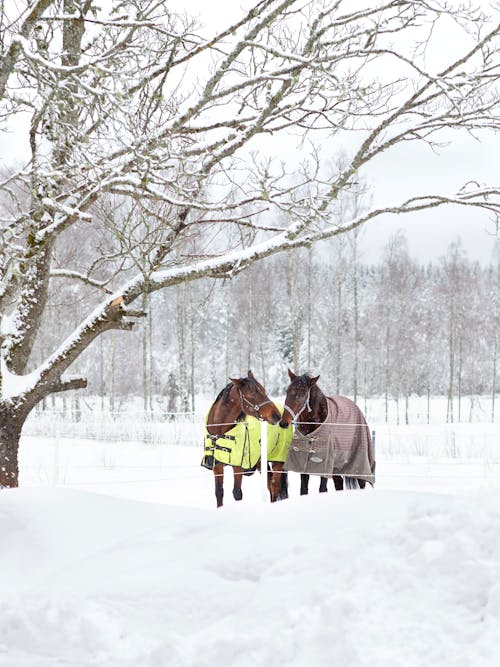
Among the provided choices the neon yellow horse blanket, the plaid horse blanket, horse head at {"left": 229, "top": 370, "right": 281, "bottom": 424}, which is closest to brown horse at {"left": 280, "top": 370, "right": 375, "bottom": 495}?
the plaid horse blanket

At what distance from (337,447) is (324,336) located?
25562mm

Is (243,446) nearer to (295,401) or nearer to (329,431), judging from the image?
(295,401)

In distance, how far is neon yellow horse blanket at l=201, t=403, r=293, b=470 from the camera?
22.6 ft

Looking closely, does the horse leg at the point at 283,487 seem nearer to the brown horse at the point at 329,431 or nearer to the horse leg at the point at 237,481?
the brown horse at the point at 329,431

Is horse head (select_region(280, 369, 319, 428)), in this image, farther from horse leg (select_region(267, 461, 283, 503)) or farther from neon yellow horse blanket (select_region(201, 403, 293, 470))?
horse leg (select_region(267, 461, 283, 503))

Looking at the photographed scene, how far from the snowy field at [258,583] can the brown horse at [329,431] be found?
7.82ft

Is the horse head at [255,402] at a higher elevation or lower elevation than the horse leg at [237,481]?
higher

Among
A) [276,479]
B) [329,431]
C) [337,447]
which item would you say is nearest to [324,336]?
[276,479]

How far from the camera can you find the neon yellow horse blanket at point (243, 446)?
22.6ft

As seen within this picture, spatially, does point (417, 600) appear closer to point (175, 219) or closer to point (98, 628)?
point (98, 628)

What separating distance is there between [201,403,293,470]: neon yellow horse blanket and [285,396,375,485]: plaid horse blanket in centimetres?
31

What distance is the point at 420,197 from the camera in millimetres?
7164

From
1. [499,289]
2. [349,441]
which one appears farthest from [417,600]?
[499,289]

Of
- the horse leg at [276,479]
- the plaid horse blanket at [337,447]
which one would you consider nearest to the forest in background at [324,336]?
the plaid horse blanket at [337,447]
